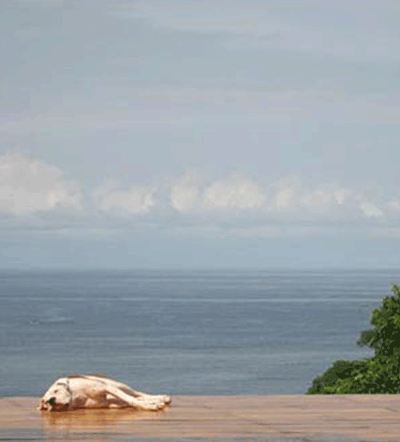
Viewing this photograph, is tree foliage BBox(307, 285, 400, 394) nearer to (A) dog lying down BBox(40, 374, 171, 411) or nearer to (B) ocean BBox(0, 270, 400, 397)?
(A) dog lying down BBox(40, 374, 171, 411)

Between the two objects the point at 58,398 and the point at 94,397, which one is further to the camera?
the point at 94,397

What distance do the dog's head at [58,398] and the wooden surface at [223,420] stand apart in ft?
0.40

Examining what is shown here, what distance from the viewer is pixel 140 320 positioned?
6491 inches

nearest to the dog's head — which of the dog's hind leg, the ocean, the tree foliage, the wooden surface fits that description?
the wooden surface

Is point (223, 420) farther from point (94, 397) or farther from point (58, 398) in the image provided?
point (58, 398)

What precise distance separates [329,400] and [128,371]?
92750mm

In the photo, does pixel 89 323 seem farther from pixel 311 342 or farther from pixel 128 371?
pixel 128 371

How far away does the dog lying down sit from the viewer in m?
13.6

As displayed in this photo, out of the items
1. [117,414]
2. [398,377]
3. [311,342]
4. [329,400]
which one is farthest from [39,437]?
[311,342]

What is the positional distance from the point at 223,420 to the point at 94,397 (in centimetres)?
173

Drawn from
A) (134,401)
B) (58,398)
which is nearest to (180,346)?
(134,401)

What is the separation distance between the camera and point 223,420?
12938mm

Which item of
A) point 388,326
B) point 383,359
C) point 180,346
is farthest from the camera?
point 180,346

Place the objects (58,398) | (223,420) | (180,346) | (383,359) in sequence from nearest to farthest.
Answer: (223,420), (58,398), (383,359), (180,346)
